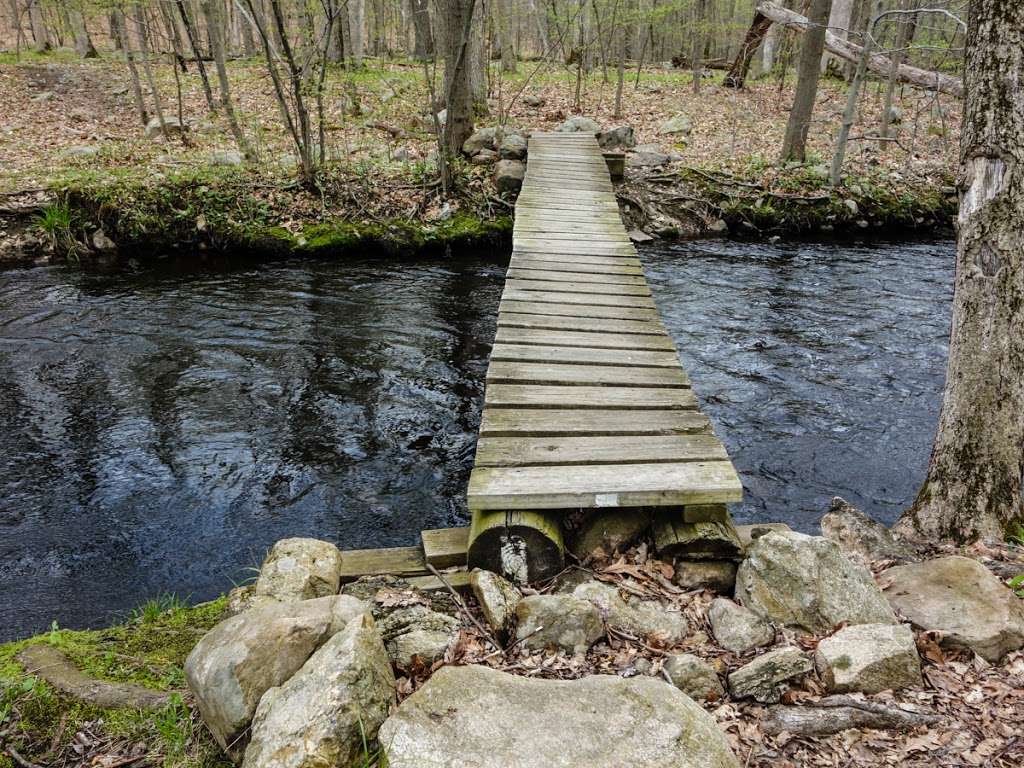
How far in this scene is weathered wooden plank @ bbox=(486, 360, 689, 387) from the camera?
470 centimetres

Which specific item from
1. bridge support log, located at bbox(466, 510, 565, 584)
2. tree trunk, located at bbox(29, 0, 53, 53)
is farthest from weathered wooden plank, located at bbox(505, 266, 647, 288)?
tree trunk, located at bbox(29, 0, 53, 53)

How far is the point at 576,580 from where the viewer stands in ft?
10.8

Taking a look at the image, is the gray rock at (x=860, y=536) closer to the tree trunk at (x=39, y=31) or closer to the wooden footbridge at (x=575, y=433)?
the wooden footbridge at (x=575, y=433)

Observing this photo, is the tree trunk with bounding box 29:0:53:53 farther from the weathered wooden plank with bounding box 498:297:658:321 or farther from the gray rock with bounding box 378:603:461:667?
the gray rock with bounding box 378:603:461:667

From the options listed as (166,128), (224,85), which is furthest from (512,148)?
(166,128)

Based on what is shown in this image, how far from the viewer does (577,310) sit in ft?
20.1

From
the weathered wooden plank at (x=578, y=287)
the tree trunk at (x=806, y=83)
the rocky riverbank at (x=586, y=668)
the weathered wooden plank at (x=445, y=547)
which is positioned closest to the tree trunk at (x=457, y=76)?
the weathered wooden plank at (x=578, y=287)

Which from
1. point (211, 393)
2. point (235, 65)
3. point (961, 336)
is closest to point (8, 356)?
point (211, 393)

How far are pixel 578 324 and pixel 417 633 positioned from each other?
348 centimetres

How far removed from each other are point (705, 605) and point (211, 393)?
5.23 meters

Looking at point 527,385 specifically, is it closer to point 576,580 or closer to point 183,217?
point 576,580

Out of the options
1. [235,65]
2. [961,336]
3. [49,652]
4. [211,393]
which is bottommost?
[211,393]

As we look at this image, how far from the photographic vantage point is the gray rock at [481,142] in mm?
12273

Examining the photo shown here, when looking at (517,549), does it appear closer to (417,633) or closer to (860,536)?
(417,633)
